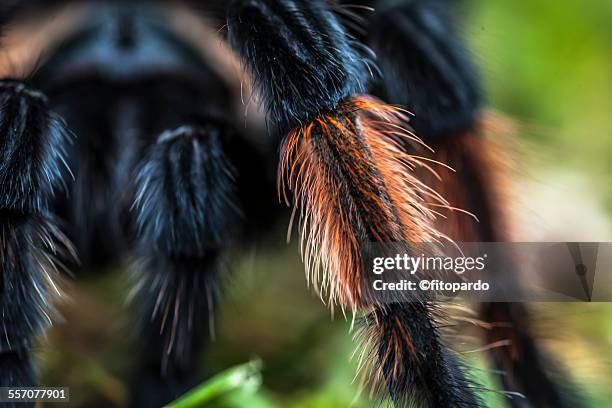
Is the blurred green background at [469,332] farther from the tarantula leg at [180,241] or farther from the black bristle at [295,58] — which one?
the black bristle at [295,58]

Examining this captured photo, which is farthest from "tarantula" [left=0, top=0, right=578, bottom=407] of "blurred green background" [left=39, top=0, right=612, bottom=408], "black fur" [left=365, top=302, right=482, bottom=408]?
"blurred green background" [left=39, top=0, right=612, bottom=408]

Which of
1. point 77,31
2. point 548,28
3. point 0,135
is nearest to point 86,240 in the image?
point 77,31

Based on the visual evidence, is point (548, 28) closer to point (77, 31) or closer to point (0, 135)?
point (77, 31)

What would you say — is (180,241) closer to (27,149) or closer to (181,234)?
(181,234)

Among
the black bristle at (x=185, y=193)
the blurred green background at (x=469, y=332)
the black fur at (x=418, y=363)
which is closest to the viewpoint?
the black fur at (x=418, y=363)

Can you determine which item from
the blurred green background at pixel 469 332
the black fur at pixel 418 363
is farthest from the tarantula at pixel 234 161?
the blurred green background at pixel 469 332
